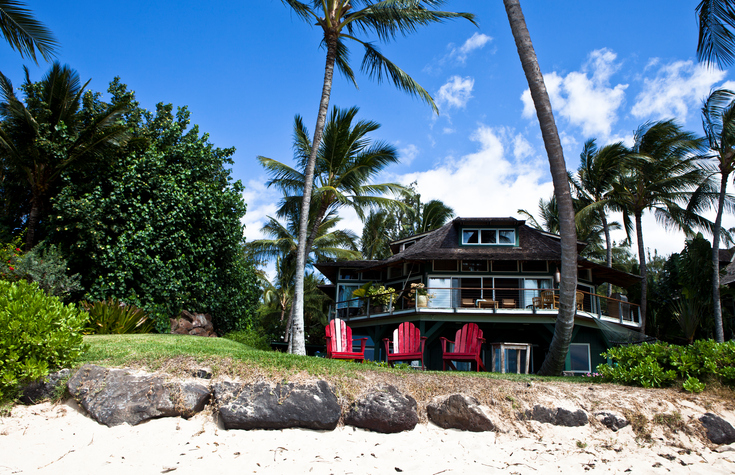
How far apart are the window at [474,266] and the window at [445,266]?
0.46 m

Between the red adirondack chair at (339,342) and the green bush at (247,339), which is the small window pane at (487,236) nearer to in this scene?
the green bush at (247,339)

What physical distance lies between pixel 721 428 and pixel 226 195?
46.0 feet

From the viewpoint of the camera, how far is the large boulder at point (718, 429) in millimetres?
6309

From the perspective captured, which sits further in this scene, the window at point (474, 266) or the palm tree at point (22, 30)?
the window at point (474, 266)

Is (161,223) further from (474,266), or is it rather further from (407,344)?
(474,266)

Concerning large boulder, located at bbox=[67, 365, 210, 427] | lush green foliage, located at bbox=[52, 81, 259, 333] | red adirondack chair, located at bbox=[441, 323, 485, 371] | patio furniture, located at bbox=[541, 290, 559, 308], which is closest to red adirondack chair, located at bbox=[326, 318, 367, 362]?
red adirondack chair, located at bbox=[441, 323, 485, 371]

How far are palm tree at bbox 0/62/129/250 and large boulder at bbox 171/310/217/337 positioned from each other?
4.75 metres

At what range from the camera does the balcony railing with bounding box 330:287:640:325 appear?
19.1 meters

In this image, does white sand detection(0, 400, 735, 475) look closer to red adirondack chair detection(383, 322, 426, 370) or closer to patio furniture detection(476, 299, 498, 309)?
red adirondack chair detection(383, 322, 426, 370)

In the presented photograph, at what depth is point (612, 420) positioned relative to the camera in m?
6.54

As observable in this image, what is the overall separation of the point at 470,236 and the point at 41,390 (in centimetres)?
1896

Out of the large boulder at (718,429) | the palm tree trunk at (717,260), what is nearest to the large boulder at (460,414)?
the large boulder at (718,429)

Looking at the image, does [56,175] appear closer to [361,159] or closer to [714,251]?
[361,159]

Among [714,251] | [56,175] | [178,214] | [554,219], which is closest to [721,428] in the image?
[178,214]
